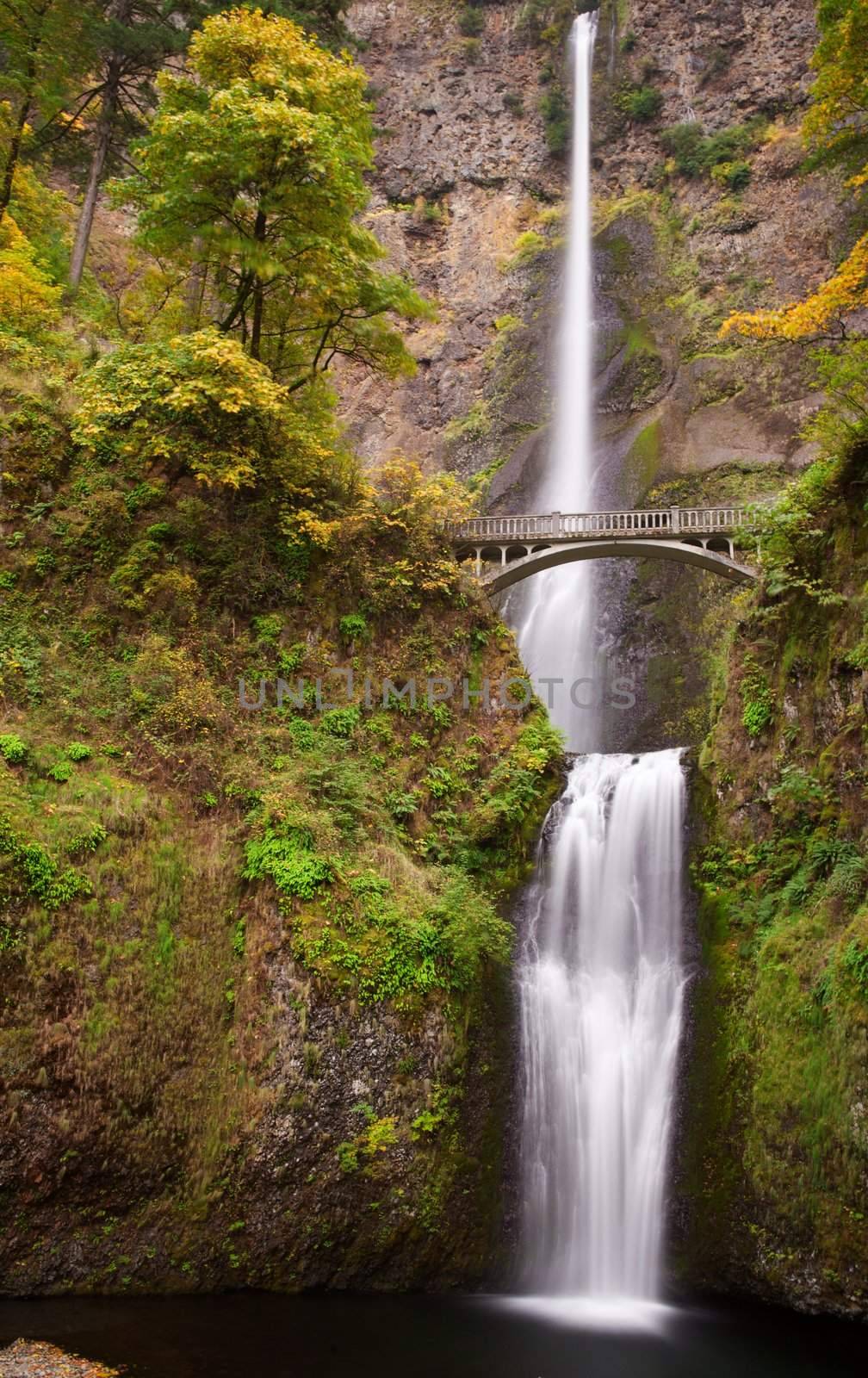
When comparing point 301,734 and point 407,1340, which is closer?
point 407,1340

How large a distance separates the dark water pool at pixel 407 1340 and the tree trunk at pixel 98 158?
63.7ft

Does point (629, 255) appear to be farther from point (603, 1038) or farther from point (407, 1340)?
point (407, 1340)

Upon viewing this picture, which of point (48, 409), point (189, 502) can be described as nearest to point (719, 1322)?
point (189, 502)

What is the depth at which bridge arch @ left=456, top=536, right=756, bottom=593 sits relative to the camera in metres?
22.0

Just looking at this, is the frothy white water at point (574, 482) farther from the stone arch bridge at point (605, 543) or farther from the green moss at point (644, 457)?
the stone arch bridge at point (605, 543)

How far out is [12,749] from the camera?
37.0 ft

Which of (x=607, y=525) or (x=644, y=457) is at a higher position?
(x=644, y=457)

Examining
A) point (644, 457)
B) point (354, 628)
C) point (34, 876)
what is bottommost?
point (34, 876)

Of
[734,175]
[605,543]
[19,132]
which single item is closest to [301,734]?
[605,543]

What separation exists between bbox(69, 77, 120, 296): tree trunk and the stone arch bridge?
10.5 m

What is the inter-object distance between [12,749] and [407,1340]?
7862 millimetres

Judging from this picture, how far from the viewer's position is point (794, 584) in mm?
13398

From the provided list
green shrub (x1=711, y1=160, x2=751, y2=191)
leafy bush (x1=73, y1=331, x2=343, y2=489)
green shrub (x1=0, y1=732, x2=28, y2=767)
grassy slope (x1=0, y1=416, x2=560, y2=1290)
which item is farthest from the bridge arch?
green shrub (x1=711, y1=160, x2=751, y2=191)

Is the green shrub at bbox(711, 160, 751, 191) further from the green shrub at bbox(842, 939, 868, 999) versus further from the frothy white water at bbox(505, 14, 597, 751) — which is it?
the green shrub at bbox(842, 939, 868, 999)
